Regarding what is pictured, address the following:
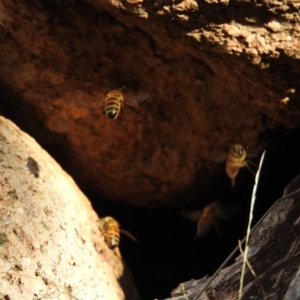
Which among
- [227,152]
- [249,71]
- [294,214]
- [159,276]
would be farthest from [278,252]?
[159,276]

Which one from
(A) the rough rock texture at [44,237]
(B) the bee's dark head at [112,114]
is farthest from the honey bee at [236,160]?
(A) the rough rock texture at [44,237]

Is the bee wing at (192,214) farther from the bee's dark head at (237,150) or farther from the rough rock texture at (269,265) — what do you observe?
the rough rock texture at (269,265)

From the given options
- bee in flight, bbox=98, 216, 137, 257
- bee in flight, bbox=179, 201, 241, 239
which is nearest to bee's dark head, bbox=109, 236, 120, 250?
bee in flight, bbox=98, 216, 137, 257

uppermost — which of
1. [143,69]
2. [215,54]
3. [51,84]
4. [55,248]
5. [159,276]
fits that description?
[215,54]

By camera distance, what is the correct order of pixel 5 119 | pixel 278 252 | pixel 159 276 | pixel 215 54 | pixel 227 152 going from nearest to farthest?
pixel 278 252, pixel 215 54, pixel 5 119, pixel 227 152, pixel 159 276

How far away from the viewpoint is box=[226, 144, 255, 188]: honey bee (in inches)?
118

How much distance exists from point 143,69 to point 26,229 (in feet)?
3.01

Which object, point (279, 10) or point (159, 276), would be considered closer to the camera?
point (279, 10)

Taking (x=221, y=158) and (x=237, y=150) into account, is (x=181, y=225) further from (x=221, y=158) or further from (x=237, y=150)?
(x=237, y=150)

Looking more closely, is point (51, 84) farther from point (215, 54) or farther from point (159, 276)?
point (159, 276)

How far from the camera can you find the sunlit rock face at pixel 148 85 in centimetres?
243

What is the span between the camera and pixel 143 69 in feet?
9.45

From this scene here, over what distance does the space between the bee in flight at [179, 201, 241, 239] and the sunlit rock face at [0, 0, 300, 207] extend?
79 millimetres

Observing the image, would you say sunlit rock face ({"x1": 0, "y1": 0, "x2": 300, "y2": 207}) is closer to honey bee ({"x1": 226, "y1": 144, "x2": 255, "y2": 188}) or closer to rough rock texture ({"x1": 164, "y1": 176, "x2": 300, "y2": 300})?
honey bee ({"x1": 226, "y1": 144, "x2": 255, "y2": 188})
